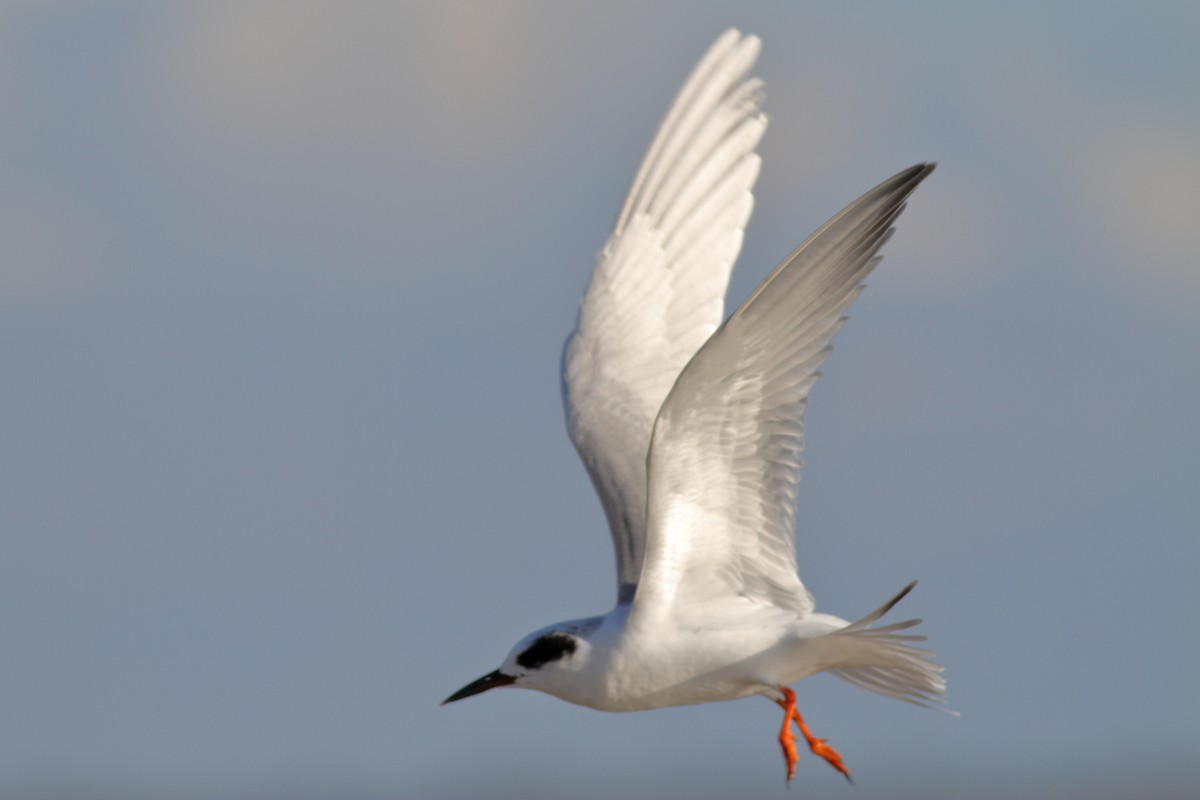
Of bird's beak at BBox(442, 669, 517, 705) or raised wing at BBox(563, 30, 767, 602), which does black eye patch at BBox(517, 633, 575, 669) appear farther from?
raised wing at BBox(563, 30, 767, 602)

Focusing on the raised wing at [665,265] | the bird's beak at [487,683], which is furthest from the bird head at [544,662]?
the raised wing at [665,265]

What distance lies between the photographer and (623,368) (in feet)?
38.1

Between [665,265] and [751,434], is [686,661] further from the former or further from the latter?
[665,265]

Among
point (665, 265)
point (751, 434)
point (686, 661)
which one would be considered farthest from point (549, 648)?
point (665, 265)

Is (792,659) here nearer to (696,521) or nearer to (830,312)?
(696,521)

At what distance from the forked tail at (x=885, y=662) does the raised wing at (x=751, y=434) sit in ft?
1.40

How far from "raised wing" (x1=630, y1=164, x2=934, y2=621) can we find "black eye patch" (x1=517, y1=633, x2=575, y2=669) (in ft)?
1.25

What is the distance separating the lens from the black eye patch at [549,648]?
9.39m

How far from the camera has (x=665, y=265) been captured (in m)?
11.9

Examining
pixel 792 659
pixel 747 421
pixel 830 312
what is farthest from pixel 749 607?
pixel 830 312

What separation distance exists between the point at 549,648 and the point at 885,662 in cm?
164

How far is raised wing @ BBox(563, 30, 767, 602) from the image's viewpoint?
37.1 ft

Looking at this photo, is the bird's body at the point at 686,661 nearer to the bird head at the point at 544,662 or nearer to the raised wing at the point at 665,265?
the bird head at the point at 544,662

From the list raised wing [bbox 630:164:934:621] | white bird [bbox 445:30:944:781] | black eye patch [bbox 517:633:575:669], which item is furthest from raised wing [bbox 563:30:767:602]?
black eye patch [bbox 517:633:575:669]
